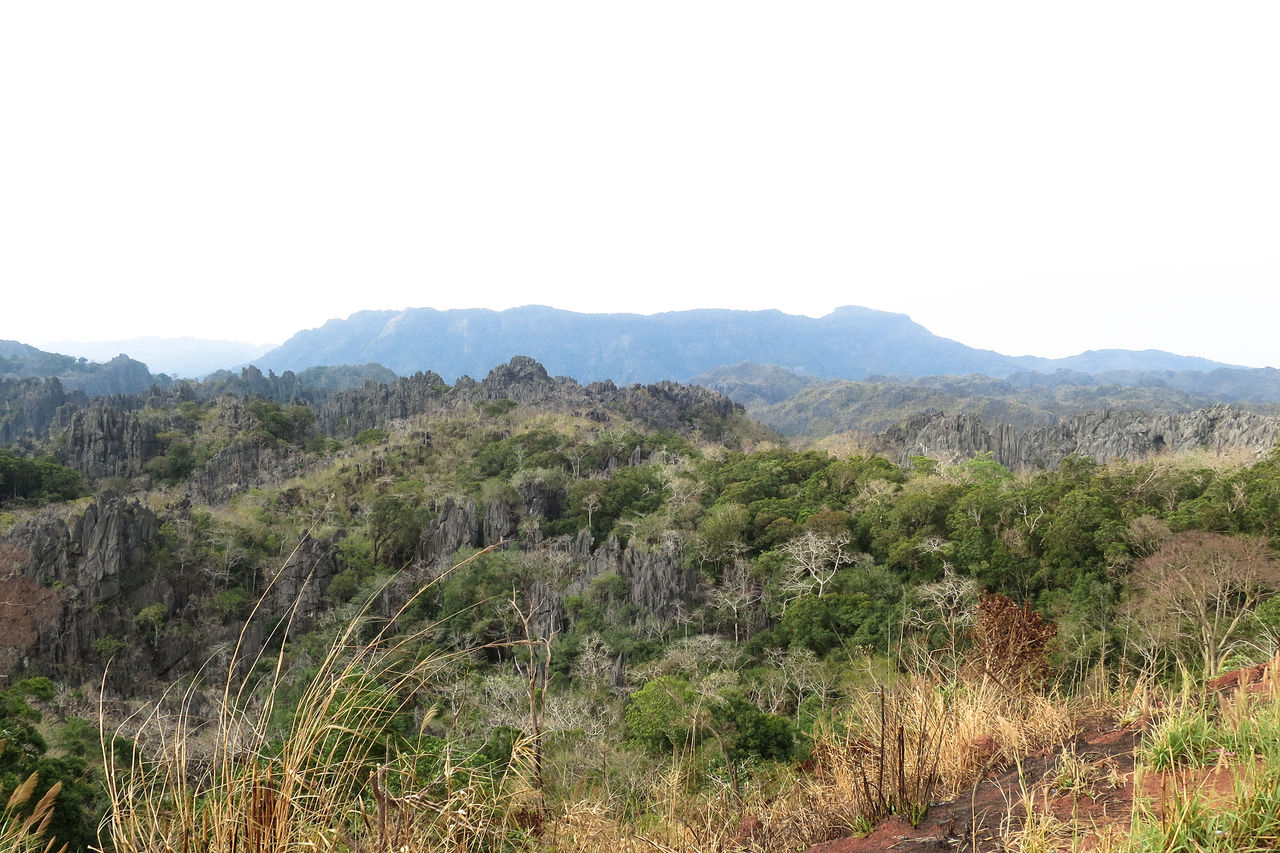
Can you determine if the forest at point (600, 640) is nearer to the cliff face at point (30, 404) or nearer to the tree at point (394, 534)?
the tree at point (394, 534)

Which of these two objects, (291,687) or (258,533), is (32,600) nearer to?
(258,533)

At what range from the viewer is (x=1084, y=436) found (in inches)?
1816

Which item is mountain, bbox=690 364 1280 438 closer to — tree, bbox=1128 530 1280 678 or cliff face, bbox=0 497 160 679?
tree, bbox=1128 530 1280 678

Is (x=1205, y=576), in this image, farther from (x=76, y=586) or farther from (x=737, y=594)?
(x=76, y=586)

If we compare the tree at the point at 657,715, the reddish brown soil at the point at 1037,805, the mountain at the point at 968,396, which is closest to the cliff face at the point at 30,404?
the tree at the point at 657,715

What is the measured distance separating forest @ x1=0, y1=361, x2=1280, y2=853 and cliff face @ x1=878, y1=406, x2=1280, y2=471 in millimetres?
10453

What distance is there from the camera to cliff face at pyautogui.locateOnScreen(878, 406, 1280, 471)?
36.9 meters

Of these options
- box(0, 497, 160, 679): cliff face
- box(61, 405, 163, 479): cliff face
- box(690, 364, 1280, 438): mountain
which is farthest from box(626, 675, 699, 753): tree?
box(690, 364, 1280, 438): mountain

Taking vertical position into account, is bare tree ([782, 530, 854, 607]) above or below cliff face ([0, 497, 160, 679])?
above

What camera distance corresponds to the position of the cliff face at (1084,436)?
36875 mm

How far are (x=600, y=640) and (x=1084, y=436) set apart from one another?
42073 mm

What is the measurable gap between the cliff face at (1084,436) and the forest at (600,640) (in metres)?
10.5

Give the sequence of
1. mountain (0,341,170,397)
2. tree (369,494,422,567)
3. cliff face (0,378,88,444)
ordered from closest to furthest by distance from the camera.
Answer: tree (369,494,422,567), cliff face (0,378,88,444), mountain (0,341,170,397)

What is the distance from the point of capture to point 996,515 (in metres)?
18.8
